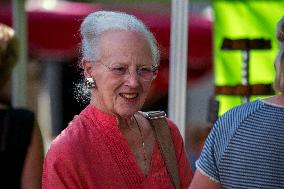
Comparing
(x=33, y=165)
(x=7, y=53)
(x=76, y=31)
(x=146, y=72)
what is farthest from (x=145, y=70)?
(x=76, y=31)

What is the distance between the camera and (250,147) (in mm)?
2055

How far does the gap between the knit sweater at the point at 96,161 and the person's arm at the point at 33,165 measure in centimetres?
61

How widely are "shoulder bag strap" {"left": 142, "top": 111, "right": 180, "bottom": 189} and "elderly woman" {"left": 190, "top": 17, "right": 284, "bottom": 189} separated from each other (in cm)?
37

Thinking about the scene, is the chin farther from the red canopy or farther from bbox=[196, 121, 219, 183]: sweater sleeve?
the red canopy

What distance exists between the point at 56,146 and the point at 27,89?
9.81ft

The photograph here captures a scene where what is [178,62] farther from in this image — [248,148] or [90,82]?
[248,148]

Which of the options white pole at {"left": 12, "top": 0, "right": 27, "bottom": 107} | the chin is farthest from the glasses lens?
white pole at {"left": 12, "top": 0, "right": 27, "bottom": 107}

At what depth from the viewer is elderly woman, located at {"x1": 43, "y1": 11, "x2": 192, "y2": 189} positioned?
94.2 inches

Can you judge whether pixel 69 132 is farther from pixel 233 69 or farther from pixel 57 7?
pixel 57 7

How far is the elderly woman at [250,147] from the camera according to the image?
2021 mm

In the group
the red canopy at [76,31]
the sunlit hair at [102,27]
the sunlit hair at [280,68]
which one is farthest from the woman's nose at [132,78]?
the red canopy at [76,31]

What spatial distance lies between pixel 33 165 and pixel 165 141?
704 millimetres

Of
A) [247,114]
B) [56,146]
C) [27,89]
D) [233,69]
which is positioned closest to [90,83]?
[56,146]

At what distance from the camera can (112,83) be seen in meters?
2.45
